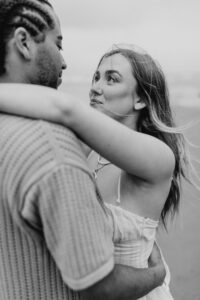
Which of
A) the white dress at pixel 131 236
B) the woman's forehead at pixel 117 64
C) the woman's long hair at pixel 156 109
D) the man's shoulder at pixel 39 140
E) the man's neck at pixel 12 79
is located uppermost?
the man's neck at pixel 12 79

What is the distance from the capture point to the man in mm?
865

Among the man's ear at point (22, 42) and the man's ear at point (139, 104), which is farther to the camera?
the man's ear at point (139, 104)

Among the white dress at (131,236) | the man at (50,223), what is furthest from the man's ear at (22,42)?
the white dress at (131,236)

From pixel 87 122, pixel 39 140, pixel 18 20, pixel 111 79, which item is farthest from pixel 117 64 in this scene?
pixel 39 140

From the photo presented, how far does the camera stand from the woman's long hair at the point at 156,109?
180 centimetres

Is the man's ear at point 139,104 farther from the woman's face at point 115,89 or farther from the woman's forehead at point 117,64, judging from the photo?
the woman's forehead at point 117,64

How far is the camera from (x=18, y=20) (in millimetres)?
1183

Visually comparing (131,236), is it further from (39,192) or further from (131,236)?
(39,192)

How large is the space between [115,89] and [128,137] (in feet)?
2.20

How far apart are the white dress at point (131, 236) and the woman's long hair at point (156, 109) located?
0.43 meters

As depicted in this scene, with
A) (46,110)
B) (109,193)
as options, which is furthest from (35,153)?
(109,193)

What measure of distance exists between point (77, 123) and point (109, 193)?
503 mm

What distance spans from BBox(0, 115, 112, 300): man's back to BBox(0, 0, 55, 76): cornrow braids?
0.89 ft

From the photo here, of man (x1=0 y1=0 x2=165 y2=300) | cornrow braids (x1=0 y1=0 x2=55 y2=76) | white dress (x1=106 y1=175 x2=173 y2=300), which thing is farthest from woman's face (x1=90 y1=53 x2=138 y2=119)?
man (x1=0 y1=0 x2=165 y2=300)
